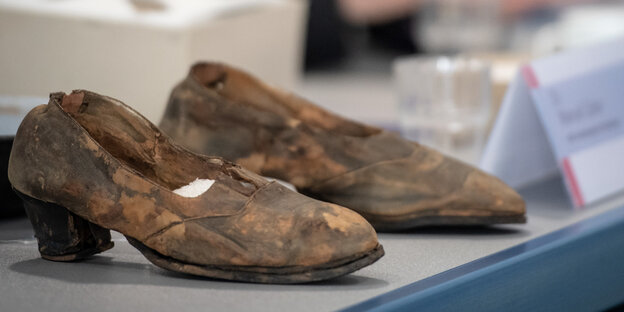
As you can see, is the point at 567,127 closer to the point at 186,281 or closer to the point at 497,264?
the point at 497,264

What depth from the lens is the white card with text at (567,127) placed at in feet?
2.75

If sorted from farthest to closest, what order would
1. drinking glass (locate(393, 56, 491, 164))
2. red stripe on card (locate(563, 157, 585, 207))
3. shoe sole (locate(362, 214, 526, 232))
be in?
drinking glass (locate(393, 56, 491, 164)) < red stripe on card (locate(563, 157, 585, 207)) < shoe sole (locate(362, 214, 526, 232))

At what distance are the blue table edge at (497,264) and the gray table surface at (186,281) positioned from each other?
0.04 feet

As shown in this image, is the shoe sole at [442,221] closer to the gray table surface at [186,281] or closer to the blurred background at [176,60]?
the gray table surface at [186,281]

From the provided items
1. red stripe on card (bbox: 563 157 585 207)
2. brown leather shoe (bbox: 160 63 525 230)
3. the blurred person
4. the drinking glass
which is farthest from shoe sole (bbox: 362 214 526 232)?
the blurred person

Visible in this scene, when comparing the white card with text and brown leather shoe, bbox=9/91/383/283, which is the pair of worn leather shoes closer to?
brown leather shoe, bbox=9/91/383/283

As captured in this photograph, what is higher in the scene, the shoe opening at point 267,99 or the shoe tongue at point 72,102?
the shoe tongue at point 72,102

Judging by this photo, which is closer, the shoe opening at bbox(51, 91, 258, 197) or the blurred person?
the shoe opening at bbox(51, 91, 258, 197)

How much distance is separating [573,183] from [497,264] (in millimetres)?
258

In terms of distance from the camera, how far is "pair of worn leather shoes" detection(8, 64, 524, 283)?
0.56 meters

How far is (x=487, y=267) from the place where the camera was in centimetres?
60

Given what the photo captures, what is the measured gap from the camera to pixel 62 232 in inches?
23.5

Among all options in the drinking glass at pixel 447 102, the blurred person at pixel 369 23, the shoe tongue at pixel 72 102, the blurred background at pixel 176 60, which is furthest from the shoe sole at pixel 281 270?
the blurred person at pixel 369 23

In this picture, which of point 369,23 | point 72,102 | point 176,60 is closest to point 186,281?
point 72,102
